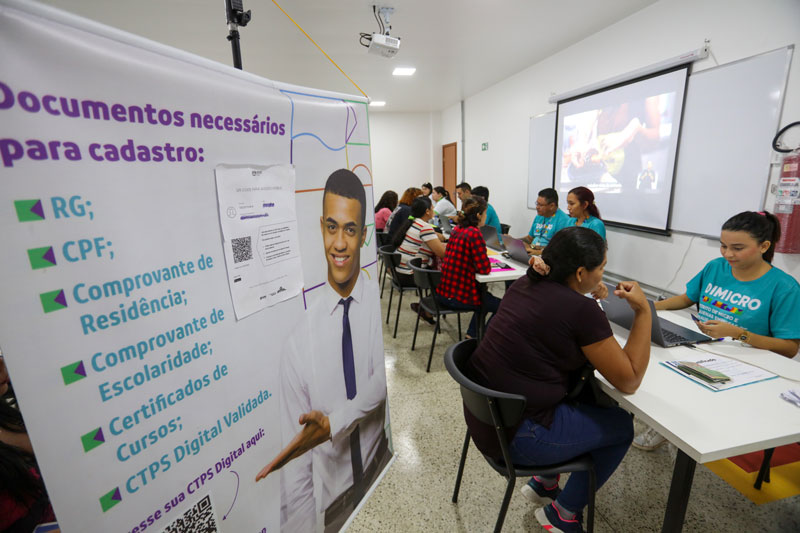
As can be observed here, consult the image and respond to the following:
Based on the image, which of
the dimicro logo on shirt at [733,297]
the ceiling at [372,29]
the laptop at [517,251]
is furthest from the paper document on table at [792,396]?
the ceiling at [372,29]

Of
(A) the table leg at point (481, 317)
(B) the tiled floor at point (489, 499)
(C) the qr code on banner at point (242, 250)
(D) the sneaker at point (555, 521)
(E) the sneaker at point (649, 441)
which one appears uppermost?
(C) the qr code on banner at point (242, 250)

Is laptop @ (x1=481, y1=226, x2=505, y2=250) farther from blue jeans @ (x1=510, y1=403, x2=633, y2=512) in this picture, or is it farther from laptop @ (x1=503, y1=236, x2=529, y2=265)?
blue jeans @ (x1=510, y1=403, x2=633, y2=512)

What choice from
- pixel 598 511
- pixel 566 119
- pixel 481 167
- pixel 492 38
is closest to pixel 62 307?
pixel 598 511

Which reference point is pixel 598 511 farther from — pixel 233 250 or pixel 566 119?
→ pixel 566 119

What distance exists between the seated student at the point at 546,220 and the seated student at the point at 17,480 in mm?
3291

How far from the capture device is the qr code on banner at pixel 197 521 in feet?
2.85

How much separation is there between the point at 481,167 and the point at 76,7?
5.62 m

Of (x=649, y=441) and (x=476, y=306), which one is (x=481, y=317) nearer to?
(x=476, y=306)

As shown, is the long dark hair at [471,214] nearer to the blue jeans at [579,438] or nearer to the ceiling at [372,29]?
the blue jeans at [579,438]

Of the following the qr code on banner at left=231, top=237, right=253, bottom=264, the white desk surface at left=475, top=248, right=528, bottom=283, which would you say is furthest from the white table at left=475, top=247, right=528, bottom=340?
the qr code on banner at left=231, top=237, right=253, bottom=264

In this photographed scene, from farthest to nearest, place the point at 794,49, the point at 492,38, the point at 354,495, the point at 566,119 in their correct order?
the point at 566,119 < the point at 492,38 < the point at 794,49 < the point at 354,495

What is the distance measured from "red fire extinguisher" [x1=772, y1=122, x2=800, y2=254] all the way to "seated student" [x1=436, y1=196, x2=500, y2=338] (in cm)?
185

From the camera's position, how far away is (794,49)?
219cm

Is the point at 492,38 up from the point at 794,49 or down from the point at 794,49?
up
